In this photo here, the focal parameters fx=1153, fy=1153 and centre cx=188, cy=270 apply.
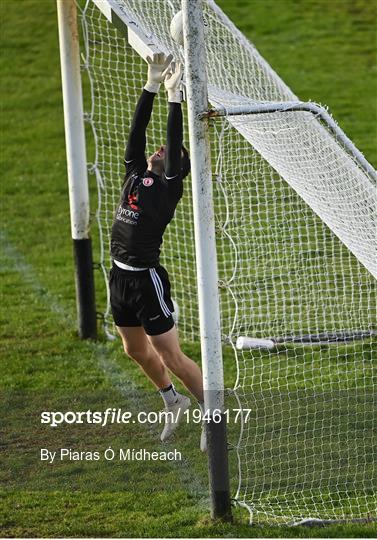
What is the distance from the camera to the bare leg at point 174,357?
7828mm

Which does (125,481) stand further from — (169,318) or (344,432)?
(344,432)

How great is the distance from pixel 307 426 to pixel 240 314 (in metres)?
2.48

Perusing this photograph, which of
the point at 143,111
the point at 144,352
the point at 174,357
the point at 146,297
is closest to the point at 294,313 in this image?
the point at 144,352

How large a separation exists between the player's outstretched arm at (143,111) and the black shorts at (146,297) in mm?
743

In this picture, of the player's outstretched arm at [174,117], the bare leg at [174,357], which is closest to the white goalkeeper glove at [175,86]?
the player's outstretched arm at [174,117]

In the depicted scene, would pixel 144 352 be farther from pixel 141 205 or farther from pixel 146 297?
pixel 141 205

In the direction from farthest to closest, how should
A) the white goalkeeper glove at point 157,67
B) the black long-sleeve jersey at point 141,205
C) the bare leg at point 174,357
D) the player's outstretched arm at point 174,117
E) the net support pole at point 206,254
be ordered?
1. the bare leg at point 174,357
2. the black long-sleeve jersey at point 141,205
3. the white goalkeeper glove at point 157,67
4. the player's outstretched arm at point 174,117
5. the net support pole at point 206,254

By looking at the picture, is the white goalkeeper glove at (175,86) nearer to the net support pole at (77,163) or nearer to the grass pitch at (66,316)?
the grass pitch at (66,316)

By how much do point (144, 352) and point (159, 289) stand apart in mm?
542

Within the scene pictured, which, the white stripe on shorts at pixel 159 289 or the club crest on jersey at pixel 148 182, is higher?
the club crest on jersey at pixel 148 182

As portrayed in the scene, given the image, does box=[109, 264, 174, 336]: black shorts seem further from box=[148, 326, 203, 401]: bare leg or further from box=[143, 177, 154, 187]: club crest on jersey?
box=[143, 177, 154, 187]: club crest on jersey

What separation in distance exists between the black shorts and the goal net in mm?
512

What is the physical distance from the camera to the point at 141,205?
25.4 ft

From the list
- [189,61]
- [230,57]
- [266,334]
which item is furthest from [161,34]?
[266,334]
